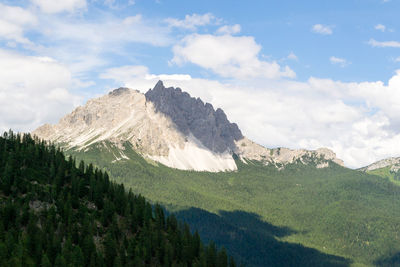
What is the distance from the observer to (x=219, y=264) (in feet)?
518

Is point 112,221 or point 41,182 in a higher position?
point 41,182

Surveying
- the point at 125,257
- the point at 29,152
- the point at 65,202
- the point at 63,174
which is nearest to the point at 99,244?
the point at 125,257

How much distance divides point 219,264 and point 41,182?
243 feet

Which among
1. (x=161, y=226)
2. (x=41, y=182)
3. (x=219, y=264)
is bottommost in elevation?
(x=219, y=264)

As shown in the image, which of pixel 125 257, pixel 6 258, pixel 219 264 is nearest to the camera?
pixel 6 258

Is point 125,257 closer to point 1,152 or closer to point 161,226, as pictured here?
point 161,226

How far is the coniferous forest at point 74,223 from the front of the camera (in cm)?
12400

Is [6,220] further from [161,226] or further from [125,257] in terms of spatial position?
[161,226]

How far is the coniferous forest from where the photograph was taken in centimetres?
12400

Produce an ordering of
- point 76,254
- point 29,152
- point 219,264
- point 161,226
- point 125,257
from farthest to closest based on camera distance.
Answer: point 29,152 → point 161,226 → point 219,264 → point 125,257 → point 76,254

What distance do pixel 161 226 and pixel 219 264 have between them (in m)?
27.6

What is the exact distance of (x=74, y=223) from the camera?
5561 inches

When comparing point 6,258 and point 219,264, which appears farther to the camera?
point 219,264

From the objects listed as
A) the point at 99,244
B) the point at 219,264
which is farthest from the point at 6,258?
the point at 219,264
